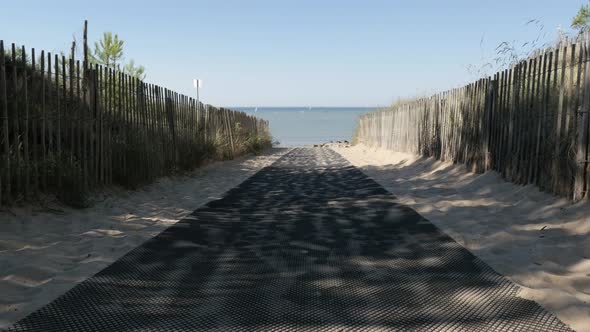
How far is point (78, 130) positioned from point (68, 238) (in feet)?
7.75

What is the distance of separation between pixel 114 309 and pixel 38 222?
106 inches

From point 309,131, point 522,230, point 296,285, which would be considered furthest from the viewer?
point 309,131

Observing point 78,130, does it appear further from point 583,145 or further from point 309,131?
point 309,131

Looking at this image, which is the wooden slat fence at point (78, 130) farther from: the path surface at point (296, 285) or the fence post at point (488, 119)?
the fence post at point (488, 119)

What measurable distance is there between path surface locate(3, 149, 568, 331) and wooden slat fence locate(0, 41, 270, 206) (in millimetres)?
1927

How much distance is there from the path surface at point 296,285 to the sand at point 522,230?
→ 0.17 meters

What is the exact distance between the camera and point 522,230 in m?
4.76

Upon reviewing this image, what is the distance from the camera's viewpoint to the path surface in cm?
267


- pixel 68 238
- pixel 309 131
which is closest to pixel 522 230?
pixel 68 238

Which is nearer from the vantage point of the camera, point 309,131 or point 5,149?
point 5,149

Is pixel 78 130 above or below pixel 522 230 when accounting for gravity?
above

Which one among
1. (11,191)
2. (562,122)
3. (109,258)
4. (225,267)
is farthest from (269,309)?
(562,122)

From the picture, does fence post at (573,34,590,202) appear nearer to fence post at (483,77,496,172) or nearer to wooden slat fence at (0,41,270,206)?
fence post at (483,77,496,172)

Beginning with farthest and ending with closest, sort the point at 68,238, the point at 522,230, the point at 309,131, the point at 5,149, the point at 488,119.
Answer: the point at 309,131
the point at 488,119
the point at 5,149
the point at 522,230
the point at 68,238
